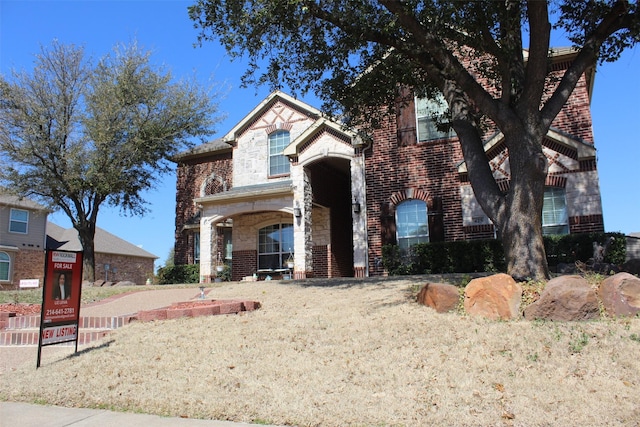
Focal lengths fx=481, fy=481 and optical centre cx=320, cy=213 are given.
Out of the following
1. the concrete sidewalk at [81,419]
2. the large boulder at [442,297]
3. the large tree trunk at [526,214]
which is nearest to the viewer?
the concrete sidewalk at [81,419]

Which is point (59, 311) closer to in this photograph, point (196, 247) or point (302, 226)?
point (302, 226)

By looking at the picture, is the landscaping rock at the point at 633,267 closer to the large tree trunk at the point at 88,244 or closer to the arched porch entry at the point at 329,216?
the arched porch entry at the point at 329,216

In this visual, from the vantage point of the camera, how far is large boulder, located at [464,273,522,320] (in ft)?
23.4

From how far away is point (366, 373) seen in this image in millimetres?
5578

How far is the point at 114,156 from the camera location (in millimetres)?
20000

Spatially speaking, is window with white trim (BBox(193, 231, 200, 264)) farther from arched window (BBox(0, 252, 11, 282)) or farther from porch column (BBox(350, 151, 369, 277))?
arched window (BBox(0, 252, 11, 282))

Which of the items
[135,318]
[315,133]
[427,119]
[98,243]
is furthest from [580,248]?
[98,243]

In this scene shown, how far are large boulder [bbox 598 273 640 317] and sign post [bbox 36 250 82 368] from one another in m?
→ 7.89

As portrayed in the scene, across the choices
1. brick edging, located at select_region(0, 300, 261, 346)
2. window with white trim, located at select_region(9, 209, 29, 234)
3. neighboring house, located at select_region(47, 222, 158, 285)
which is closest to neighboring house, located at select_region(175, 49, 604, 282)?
brick edging, located at select_region(0, 300, 261, 346)

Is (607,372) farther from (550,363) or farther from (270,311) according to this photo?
(270,311)

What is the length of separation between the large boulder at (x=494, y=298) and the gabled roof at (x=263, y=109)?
14754 millimetres

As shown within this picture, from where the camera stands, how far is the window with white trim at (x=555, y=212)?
1447cm

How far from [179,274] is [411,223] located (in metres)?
11.6

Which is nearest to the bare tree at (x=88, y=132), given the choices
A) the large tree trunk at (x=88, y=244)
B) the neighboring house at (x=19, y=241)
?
the large tree trunk at (x=88, y=244)
